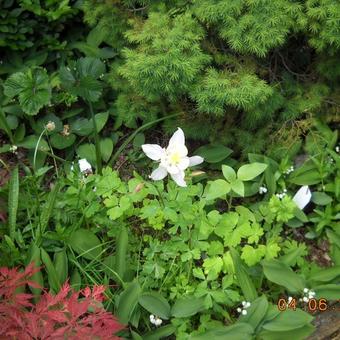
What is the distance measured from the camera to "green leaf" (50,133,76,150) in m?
3.13

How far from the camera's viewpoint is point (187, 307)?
2.42 meters

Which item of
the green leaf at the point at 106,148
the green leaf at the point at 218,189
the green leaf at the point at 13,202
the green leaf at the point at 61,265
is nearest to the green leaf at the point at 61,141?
the green leaf at the point at 106,148

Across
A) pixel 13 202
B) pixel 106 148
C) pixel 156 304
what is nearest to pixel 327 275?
pixel 156 304

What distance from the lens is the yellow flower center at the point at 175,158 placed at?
89.3 inches

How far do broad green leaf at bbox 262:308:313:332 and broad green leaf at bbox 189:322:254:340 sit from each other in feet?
0.29

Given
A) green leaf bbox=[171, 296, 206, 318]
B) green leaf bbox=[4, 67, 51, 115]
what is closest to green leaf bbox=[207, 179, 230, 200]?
green leaf bbox=[171, 296, 206, 318]

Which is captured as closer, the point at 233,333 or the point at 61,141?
the point at 233,333

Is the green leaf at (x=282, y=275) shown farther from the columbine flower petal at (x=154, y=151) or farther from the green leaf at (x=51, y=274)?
the green leaf at (x=51, y=274)

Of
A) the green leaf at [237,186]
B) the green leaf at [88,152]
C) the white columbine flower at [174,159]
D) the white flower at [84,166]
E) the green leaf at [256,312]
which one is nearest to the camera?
the white columbine flower at [174,159]

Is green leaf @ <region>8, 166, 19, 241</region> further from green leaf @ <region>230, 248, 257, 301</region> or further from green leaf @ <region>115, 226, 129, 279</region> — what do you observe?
green leaf @ <region>230, 248, 257, 301</region>

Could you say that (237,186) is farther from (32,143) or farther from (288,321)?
(32,143)

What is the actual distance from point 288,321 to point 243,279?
262 mm

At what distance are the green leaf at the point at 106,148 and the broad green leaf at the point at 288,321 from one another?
4.13 ft

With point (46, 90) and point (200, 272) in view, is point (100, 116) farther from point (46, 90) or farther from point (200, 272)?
point (200, 272)
